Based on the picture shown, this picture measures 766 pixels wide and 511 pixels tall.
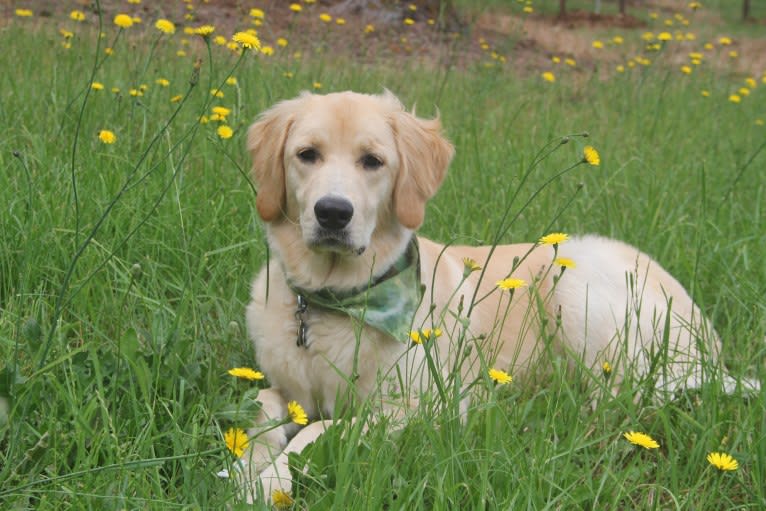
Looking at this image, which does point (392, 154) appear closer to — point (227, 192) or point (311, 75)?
point (227, 192)

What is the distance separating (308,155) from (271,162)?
181 millimetres

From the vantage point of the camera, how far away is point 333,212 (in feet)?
8.21

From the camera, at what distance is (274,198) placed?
283cm

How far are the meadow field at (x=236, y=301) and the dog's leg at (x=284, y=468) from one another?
6 centimetres

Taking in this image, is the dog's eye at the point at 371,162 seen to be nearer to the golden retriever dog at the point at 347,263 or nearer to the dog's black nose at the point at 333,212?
the golden retriever dog at the point at 347,263

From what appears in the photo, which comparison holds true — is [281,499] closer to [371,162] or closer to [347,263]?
[347,263]

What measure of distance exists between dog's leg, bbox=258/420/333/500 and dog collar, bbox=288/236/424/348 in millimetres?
359

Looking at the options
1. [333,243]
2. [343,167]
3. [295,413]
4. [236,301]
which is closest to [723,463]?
[295,413]

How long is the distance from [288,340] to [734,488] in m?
1.37

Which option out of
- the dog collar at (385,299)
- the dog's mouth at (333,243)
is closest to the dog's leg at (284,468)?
the dog collar at (385,299)

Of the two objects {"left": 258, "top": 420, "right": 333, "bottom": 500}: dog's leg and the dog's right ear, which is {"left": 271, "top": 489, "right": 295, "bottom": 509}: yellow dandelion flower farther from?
the dog's right ear

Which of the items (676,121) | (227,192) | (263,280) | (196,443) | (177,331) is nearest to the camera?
(196,443)

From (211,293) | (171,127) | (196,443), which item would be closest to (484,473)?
(196,443)

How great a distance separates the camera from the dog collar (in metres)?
2.62
